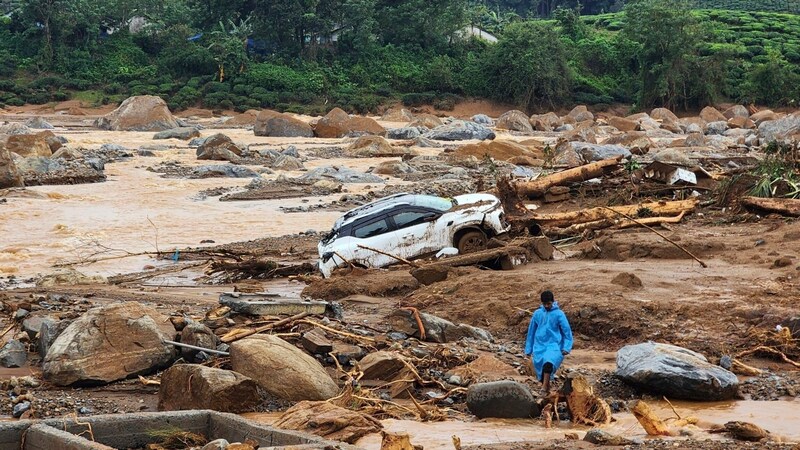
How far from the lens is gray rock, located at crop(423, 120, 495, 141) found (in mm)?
50250

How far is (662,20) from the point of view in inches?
2884

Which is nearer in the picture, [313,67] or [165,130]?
[165,130]

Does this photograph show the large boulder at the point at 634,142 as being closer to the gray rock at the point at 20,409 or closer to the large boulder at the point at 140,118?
the large boulder at the point at 140,118

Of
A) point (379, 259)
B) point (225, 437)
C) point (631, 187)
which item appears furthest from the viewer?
point (631, 187)

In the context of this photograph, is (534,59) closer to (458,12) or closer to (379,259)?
(458,12)

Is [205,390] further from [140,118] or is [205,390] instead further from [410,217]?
[140,118]

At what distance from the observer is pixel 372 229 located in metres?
17.2

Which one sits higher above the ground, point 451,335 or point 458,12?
point 458,12

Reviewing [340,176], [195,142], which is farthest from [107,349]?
[195,142]

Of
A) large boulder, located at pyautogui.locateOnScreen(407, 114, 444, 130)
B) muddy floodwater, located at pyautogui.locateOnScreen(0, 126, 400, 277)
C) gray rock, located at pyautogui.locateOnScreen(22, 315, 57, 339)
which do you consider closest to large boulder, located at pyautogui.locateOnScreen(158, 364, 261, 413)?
gray rock, located at pyautogui.locateOnScreen(22, 315, 57, 339)

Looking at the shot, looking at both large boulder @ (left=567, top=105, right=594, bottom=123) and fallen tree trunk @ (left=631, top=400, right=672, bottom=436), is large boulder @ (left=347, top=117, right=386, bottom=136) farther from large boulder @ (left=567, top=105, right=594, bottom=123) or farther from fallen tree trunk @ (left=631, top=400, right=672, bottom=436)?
fallen tree trunk @ (left=631, top=400, right=672, bottom=436)

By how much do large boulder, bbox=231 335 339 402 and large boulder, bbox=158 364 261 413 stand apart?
0.90ft

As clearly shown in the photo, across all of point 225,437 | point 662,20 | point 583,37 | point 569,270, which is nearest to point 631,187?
point 569,270

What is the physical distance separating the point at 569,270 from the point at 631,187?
6.82 meters
